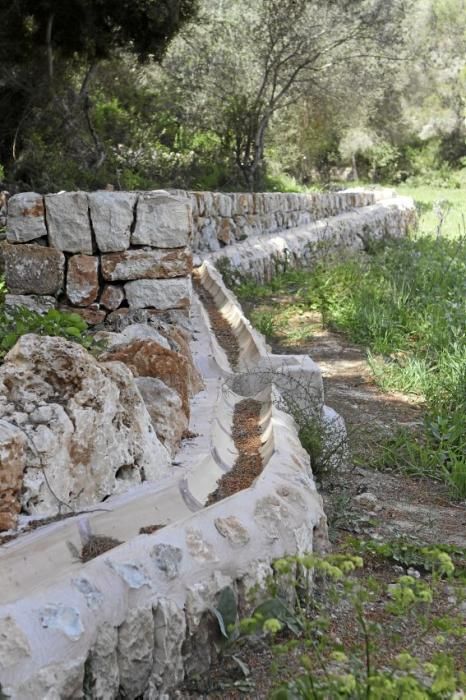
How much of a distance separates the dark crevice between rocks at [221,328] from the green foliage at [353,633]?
2.74 m

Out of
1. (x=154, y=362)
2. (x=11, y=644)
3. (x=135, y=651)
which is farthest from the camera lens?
(x=154, y=362)

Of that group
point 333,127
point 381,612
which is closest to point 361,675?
point 381,612

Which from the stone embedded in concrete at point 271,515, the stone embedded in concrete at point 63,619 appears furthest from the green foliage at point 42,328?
the stone embedded in concrete at point 63,619

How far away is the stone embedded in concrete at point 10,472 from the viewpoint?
2689 millimetres

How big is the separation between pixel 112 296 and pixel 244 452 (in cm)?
270

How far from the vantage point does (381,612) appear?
115 inches

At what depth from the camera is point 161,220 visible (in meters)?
6.14

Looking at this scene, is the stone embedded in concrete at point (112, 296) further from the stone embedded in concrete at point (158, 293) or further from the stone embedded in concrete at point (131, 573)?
the stone embedded in concrete at point (131, 573)

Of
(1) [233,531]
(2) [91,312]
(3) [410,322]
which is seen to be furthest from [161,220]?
(1) [233,531]

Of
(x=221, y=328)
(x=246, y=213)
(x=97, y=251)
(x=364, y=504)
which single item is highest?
(x=97, y=251)

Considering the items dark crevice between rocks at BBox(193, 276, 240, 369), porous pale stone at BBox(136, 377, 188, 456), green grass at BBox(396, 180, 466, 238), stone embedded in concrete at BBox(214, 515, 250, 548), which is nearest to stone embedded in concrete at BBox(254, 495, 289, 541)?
stone embedded in concrete at BBox(214, 515, 250, 548)

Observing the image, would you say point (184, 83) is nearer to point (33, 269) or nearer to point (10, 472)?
point (33, 269)

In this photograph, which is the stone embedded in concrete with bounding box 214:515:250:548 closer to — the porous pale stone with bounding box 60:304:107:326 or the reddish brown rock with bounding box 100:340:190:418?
the reddish brown rock with bounding box 100:340:190:418

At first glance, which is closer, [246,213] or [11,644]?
[11,644]
